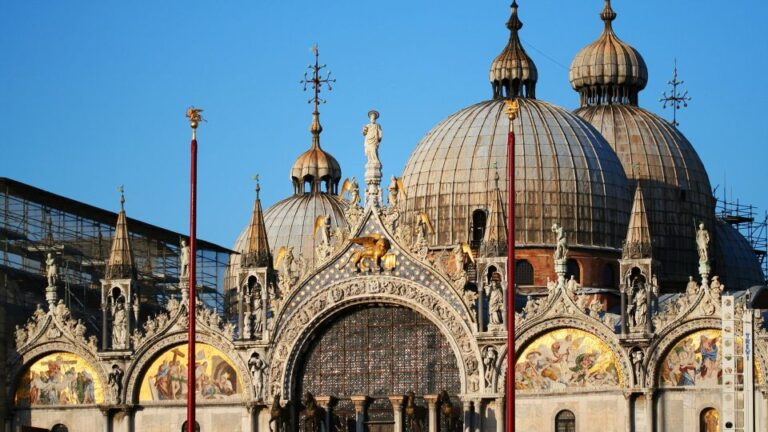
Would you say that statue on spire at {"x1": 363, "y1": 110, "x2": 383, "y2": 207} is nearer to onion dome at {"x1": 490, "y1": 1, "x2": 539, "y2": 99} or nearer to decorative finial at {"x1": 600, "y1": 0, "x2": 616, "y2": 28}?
onion dome at {"x1": 490, "y1": 1, "x2": 539, "y2": 99}

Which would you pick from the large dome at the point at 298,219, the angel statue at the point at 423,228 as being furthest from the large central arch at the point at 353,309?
the large dome at the point at 298,219

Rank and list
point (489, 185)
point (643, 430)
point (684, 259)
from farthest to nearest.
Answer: point (684, 259) < point (489, 185) < point (643, 430)

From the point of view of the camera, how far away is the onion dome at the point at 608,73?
105500mm

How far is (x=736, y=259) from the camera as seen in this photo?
350 ft

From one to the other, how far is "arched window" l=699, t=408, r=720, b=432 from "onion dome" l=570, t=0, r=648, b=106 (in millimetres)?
27740

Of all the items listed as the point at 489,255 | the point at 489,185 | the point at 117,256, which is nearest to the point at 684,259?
the point at 489,185

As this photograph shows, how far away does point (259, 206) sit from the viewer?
86.2 meters

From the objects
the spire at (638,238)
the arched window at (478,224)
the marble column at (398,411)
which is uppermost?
the arched window at (478,224)

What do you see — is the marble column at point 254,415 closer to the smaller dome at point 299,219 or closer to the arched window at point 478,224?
the arched window at point 478,224

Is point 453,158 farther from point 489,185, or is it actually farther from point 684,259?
point 684,259

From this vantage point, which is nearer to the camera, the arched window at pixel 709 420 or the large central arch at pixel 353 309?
the arched window at pixel 709 420

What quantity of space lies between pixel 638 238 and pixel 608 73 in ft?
78.5

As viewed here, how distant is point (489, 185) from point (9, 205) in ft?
55.9

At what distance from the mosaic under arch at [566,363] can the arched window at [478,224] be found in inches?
398
